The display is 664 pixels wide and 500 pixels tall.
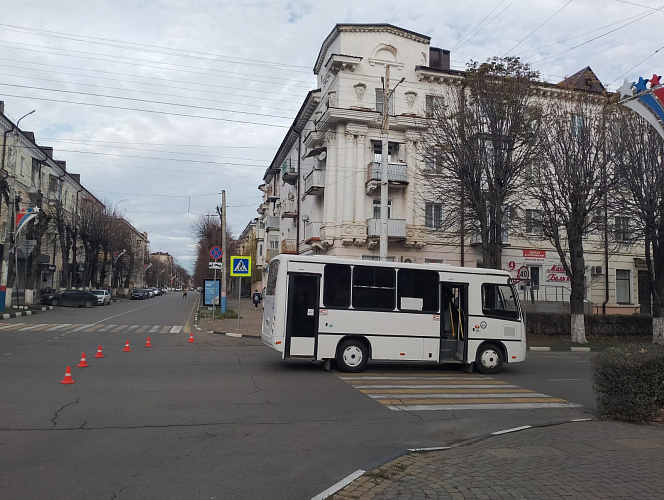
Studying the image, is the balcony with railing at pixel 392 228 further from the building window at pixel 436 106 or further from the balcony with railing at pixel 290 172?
the balcony with railing at pixel 290 172

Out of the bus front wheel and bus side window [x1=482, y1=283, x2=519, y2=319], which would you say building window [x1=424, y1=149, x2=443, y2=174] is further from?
the bus front wheel

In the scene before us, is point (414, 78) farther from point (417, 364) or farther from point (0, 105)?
point (0, 105)

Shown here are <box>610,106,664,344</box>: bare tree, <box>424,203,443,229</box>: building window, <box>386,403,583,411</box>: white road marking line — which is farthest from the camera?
<box>424,203,443,229</box>: building window

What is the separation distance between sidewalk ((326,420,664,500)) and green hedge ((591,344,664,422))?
2.49 feet

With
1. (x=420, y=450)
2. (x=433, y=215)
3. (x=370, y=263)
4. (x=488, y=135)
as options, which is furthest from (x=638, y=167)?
(x=420, y=450)

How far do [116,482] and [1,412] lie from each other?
4001mm

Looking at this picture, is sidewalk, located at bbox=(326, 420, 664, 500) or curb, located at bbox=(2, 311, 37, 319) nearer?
sidewalk, located at bbox=(326, 420, 664, 500)

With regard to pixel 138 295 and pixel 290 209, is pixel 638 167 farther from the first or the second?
pixel 138 295

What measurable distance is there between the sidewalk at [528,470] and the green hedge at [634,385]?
0.76m

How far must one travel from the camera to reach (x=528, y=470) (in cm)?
572

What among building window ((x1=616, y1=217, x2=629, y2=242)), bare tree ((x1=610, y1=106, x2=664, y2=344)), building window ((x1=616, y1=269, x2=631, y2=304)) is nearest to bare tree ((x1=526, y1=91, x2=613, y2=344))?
bare tree ((x1=610, y1=106, x2=664, y2=344))

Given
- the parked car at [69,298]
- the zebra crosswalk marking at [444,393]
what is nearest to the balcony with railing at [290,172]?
the parked car at [69,298]

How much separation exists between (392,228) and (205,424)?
24541mm

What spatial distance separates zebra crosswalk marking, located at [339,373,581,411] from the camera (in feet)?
32.4
